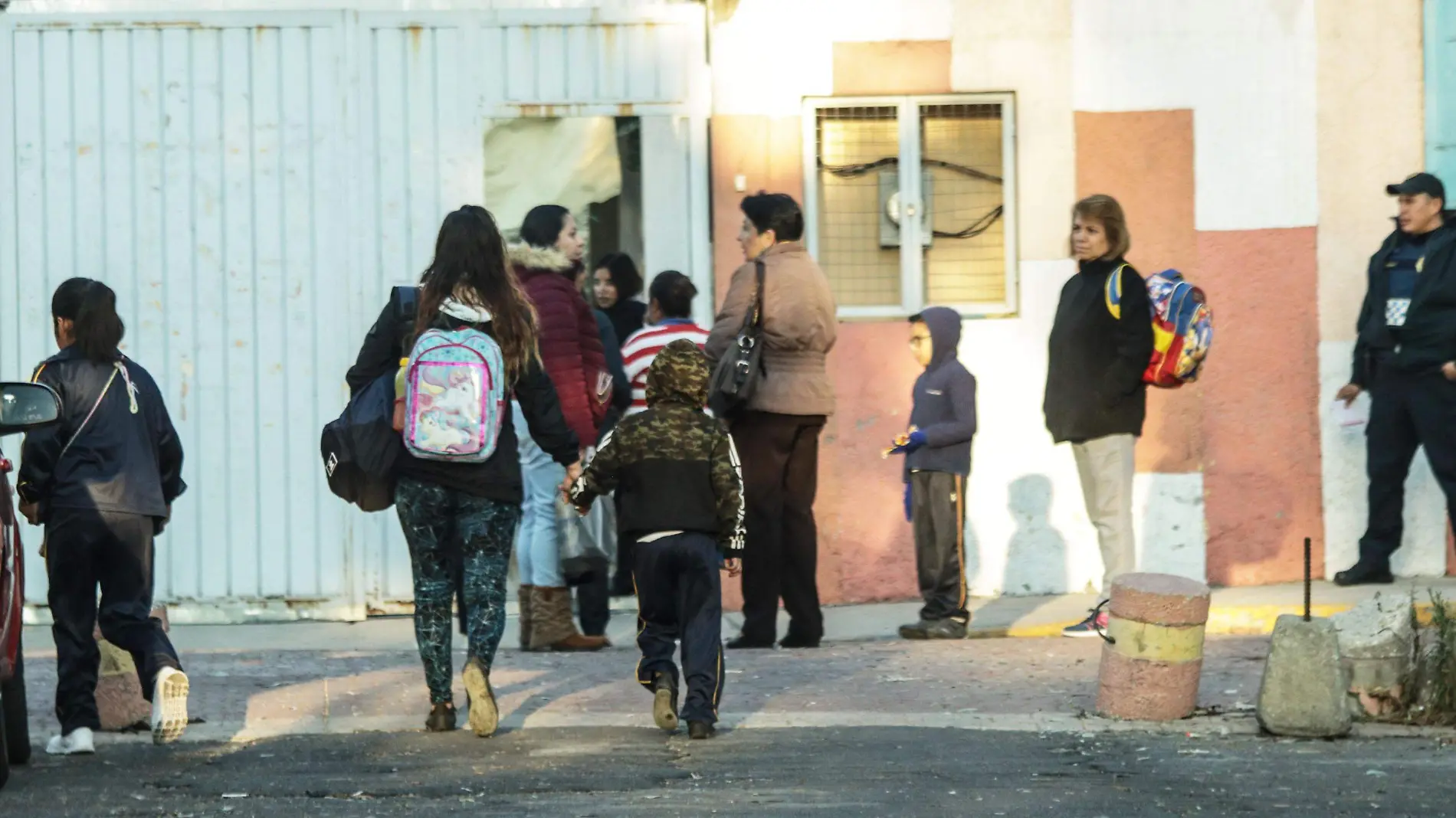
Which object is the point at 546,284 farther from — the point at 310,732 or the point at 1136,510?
the point at 1136,510

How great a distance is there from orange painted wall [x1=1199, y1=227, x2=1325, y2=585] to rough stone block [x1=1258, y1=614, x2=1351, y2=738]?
12.9 ft

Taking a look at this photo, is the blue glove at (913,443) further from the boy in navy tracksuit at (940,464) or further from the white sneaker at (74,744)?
the white sneaker at (74,744)

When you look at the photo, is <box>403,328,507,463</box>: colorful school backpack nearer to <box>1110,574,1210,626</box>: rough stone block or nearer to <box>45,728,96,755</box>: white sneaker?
<box>45,728,96,755</box>: white sneaker


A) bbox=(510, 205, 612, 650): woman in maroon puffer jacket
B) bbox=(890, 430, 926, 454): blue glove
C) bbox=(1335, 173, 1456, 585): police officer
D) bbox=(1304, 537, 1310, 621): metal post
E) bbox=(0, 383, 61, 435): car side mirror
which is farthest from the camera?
bbox=(1335, 173, 1456, 585): police officer

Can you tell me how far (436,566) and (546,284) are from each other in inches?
83.5

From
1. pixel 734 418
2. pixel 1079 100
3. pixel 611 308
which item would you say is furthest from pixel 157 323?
pixel 1079 100

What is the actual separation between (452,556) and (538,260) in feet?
→ 6.97

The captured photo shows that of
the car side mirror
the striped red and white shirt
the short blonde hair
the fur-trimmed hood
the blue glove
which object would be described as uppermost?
the short blonde hair

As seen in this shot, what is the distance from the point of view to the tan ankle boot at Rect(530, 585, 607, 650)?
10164mm

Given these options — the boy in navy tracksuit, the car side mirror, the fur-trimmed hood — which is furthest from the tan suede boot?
the car side mirror

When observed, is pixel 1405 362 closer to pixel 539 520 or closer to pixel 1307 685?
pixel 1307 685

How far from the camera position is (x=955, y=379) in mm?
10328

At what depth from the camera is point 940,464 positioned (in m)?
A: 10.3

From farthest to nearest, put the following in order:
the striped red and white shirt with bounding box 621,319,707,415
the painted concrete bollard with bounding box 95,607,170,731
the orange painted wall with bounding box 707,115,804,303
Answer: the orange painted wall with bounding box 707,115,804,303 < the striped red and white shirt with bounding box 621,319,707,415 < the painted concrete bollard with bounding box 95,607,170,731
